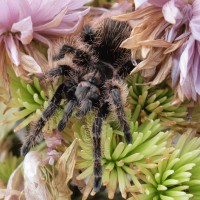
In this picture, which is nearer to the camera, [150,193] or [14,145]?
[150,193]

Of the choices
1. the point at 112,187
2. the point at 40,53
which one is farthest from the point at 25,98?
the point at 112,187

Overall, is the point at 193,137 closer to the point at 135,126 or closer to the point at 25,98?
the point at 135,126

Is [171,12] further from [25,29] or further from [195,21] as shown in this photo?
[25,29]

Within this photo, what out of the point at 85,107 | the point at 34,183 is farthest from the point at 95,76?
the point at 34,183

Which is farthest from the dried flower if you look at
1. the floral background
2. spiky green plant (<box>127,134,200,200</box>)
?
spiky green plant (<box>127,134,200,200</box>)

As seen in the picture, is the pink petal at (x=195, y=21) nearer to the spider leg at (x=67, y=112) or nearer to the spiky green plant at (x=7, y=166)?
the spider leg at (x=67, y=112)

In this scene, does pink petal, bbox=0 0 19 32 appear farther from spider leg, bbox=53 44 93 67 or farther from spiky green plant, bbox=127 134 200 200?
spiky green plant, bbox=127 134 200 200

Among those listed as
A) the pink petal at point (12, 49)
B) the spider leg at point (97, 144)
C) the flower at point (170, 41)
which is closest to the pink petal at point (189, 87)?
the flower at point (170, 41)
